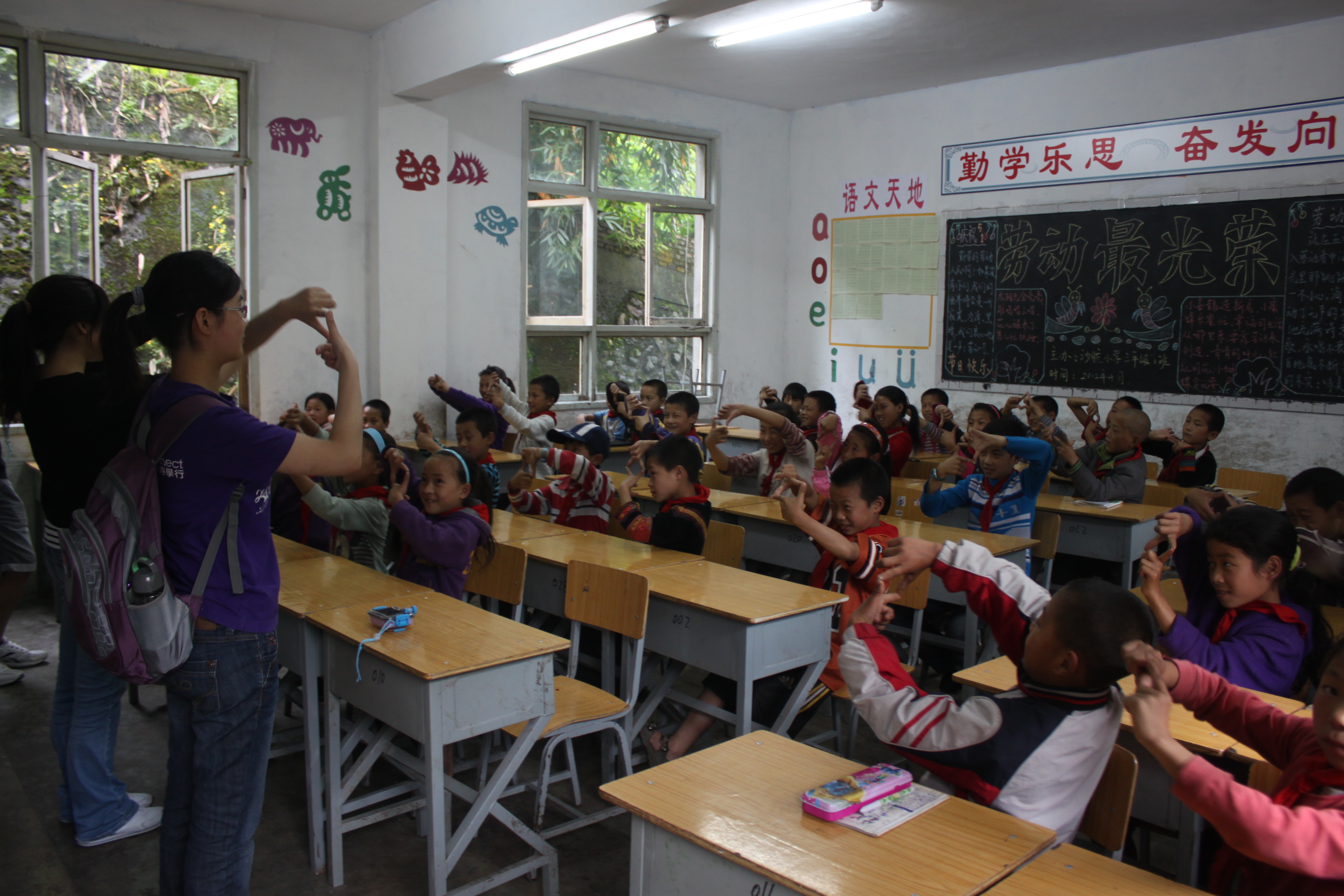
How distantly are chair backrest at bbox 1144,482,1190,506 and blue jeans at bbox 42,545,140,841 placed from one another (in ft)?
13.7

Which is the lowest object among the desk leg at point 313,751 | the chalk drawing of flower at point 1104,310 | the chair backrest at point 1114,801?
the desk leg at point 313,751

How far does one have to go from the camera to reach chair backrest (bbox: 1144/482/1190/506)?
4516 millimetres

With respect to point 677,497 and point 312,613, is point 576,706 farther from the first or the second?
point 677,497

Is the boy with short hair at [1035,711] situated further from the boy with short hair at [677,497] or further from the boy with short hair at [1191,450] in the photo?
the boy with short hair at [1191,450]

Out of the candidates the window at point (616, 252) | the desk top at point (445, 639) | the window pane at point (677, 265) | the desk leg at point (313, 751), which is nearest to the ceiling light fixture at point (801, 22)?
the window at point (616, 252)

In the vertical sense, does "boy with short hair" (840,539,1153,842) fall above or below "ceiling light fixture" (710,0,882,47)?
below

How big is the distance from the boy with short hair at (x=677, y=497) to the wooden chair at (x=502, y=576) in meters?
0.59

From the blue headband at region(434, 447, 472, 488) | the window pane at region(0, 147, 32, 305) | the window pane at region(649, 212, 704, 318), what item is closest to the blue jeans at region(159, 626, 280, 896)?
the blue headband at region(434, 447, 472, 488)

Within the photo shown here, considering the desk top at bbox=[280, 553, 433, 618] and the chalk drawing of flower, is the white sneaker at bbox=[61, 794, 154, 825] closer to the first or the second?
the desk top at bbox=[280, 553, 433, 618]

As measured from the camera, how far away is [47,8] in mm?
4812

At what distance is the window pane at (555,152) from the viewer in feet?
21.8

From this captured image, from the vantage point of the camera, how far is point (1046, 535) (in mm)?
3820

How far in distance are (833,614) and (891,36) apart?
4.33 meters

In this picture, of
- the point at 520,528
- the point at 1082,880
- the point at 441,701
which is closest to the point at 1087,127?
the point at 520,528
